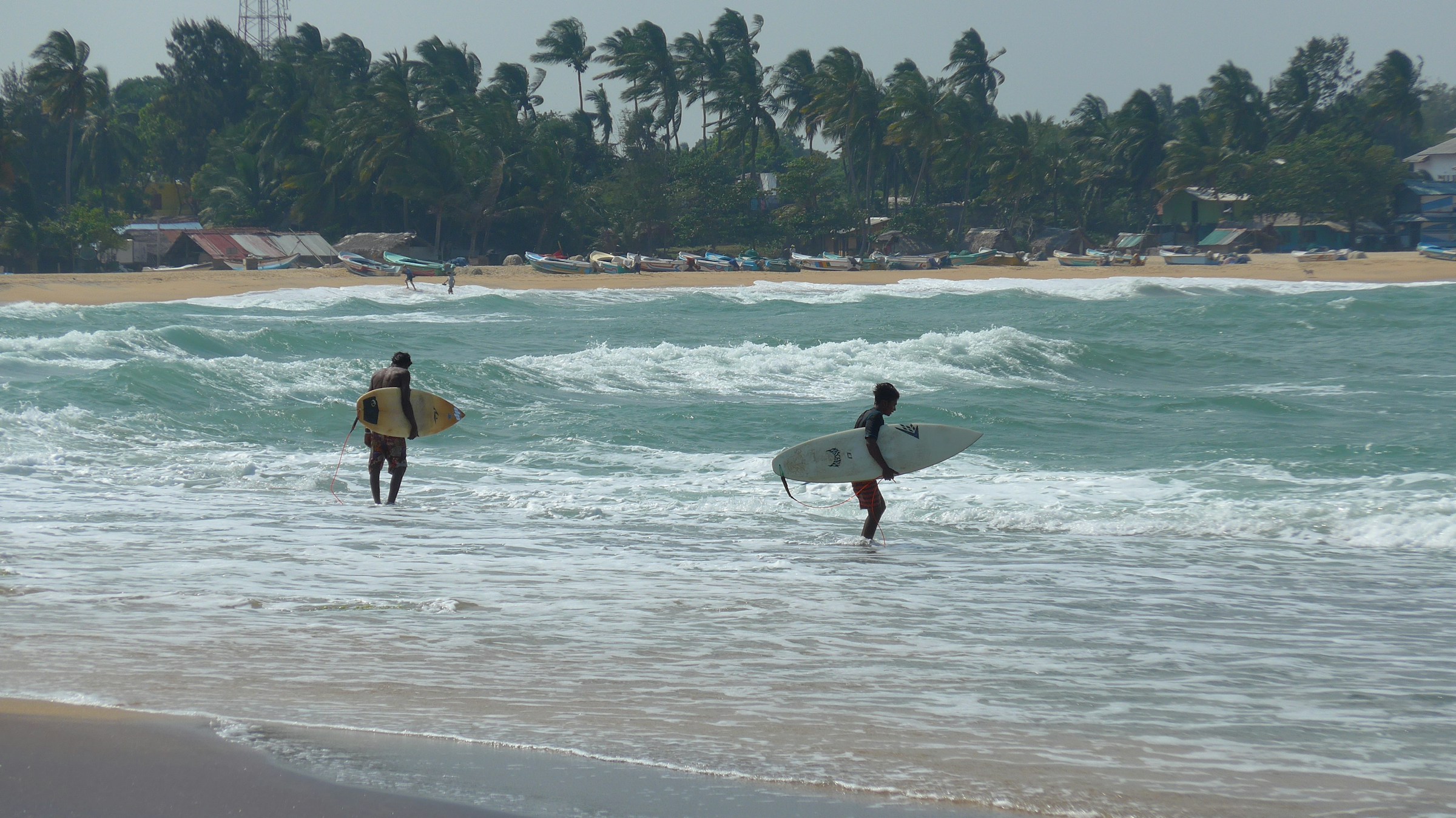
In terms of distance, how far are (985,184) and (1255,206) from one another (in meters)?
15.8

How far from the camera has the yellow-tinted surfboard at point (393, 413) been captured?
10594 mm

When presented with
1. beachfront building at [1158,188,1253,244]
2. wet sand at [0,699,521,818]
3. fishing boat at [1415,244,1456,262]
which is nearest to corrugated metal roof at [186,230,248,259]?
beachfront building at [1158,188,1253,244]

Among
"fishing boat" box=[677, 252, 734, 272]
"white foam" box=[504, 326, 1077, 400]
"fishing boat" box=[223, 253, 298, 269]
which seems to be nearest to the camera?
"white foam" box=[504, 326, 1077, 400]

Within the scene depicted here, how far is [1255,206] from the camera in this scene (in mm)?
69562

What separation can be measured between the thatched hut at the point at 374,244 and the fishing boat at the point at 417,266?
1943 millimetres

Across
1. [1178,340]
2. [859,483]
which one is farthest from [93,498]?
[1178,340]

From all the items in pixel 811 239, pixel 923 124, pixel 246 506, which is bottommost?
pixel 246 506

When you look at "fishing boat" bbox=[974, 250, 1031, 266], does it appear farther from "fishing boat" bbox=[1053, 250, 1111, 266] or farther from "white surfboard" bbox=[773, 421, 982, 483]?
"white surfboard" bbox=[773, 421, 982, 483]

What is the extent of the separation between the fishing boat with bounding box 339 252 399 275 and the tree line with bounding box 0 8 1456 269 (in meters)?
5.78

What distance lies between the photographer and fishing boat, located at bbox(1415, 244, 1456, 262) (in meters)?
59.7

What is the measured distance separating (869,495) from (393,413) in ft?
13.6

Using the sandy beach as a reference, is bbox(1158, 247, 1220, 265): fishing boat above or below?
above

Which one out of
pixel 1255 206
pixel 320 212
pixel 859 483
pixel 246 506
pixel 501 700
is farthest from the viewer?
pixel 1255 206

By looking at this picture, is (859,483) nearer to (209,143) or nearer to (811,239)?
(811,239)
